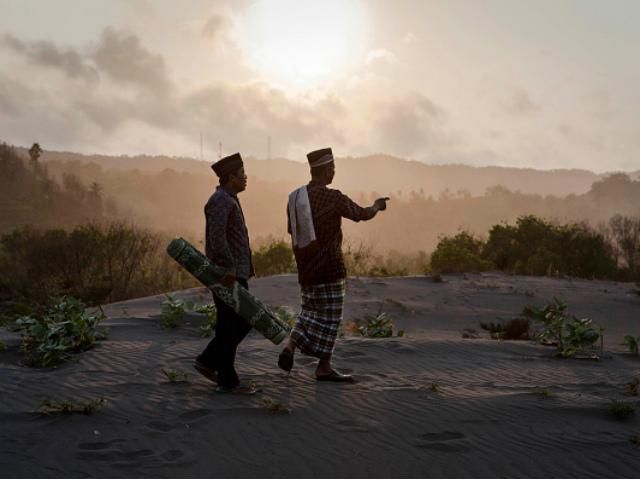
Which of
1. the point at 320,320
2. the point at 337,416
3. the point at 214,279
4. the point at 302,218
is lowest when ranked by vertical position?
the point at 337,416

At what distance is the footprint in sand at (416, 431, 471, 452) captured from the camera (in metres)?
5.12

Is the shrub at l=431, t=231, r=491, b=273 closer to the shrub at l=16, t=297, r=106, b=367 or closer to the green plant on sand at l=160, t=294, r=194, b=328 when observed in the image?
the green plant on sand at l=160, t=294, r=194, b=328

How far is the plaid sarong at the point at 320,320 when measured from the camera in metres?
6.62

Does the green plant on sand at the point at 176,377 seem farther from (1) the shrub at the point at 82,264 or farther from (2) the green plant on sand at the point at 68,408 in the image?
(1) the shrub at the point at 82,264

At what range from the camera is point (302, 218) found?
21.4 feet

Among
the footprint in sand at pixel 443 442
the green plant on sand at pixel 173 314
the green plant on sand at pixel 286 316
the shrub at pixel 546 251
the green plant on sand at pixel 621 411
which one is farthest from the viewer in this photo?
the shrub at pixel 546 251

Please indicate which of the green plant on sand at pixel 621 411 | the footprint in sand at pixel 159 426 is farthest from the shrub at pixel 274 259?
the footprint in sand at pixel 159 426

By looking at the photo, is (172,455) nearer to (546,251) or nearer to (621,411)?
(621,411)

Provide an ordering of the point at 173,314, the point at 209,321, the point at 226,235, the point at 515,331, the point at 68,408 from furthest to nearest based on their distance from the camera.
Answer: the point at 515,331 < the point at 173,314 < the point at 209,321 < the point at 226,235 < the point at 68,408

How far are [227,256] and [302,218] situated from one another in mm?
901

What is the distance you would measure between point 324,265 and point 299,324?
0.65m

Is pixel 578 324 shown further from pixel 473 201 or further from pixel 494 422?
pixel 473 201

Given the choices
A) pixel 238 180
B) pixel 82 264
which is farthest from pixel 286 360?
pixel 82 264

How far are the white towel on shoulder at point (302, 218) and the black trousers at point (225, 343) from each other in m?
0.72
